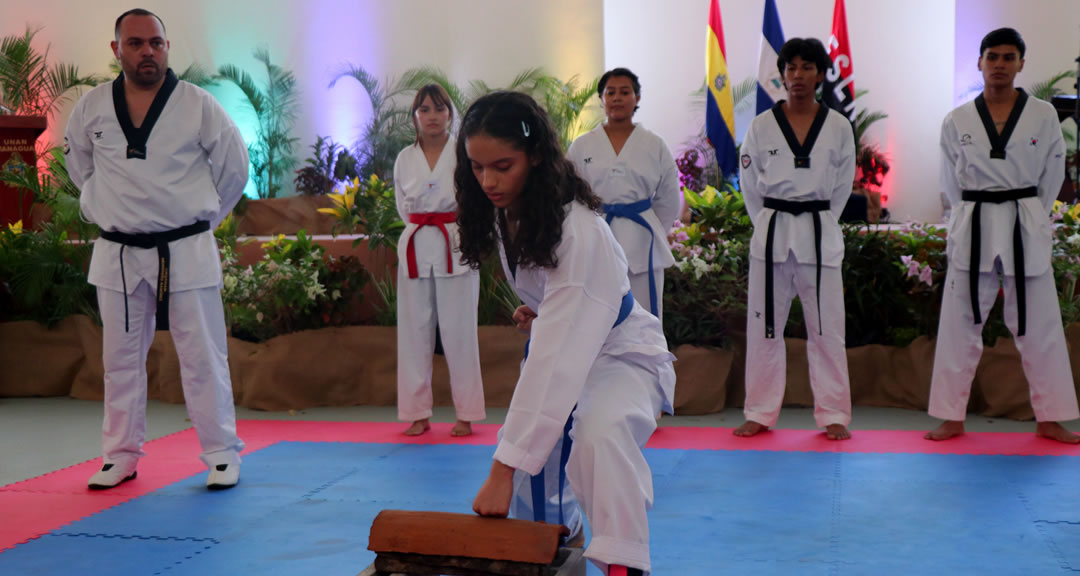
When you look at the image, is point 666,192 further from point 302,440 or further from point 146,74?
point 146,74

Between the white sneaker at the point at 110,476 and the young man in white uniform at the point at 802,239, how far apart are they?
8.44ft

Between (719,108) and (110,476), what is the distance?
8.84 meters

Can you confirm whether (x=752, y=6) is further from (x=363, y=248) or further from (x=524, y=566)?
(x=524, y=566)

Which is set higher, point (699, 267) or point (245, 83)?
point (245, 83)

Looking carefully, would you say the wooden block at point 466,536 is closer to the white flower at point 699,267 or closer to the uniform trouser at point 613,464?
the uniform trouser at point 613,464

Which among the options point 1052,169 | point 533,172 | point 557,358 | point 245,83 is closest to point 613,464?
point 557,358

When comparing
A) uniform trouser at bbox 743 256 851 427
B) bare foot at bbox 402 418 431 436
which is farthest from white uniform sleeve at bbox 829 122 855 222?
bare foot at bbox 402 418 431 436

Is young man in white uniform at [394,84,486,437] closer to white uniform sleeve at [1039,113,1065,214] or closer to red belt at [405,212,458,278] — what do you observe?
red belt at [405,212,458,278]

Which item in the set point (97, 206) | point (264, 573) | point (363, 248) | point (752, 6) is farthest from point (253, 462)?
point (752, 6)

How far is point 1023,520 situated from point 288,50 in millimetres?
11034

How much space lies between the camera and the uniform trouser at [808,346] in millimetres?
4262

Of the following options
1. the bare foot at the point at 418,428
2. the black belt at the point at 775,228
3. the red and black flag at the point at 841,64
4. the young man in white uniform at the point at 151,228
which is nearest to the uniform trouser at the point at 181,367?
the young man in white uniform at the point at 151,228

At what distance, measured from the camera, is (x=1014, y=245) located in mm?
4039

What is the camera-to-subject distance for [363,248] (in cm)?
593
